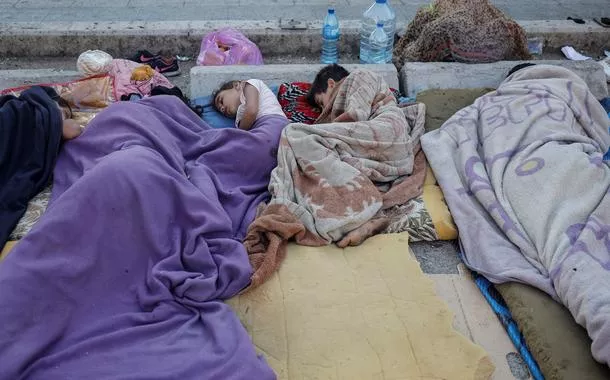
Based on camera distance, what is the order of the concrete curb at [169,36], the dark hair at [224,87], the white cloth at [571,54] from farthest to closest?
the white cloth at [571,54]
the concrete curb at [169,36]
the dark hair at [224,87]

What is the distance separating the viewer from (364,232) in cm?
248

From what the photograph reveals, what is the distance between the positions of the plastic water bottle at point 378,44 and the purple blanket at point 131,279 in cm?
208

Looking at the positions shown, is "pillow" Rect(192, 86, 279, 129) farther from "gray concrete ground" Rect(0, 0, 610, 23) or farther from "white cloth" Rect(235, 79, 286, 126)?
"gray concrete ground" Rect(0, 0, 610, 23)

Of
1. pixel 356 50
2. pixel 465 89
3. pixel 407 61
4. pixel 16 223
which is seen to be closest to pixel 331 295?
pixel 16 223

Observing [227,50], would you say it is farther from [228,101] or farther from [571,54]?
[571,54]

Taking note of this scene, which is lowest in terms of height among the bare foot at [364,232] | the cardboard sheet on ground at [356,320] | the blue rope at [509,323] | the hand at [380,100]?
the blue rope at [509,323]

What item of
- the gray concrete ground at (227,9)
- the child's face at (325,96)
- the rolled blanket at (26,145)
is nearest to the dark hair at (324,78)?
the child's face at (325,96)

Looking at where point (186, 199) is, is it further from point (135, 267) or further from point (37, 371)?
point (37, 371)

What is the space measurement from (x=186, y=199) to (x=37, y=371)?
84 centimetres

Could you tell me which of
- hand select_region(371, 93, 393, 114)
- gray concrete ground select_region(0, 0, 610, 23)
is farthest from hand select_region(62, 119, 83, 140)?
gray concrete ground select_region(0, 0, 610, 23)

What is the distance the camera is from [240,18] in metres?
5.04

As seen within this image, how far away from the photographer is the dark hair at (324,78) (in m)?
3.27

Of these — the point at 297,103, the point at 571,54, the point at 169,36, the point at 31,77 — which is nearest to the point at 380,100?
the point at 297,103

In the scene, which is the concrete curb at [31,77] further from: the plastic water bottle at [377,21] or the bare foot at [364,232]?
the bare foot at [364,232]
